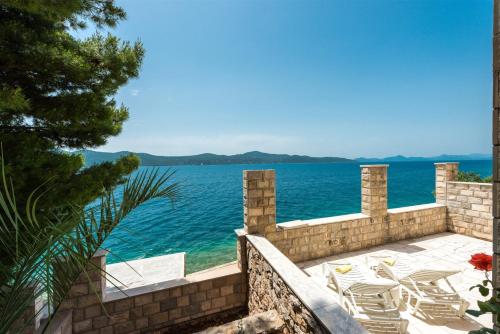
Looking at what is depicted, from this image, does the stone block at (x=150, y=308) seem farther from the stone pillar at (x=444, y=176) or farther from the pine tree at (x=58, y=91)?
the stone pillar at (x=444, y=176)

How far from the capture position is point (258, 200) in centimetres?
479

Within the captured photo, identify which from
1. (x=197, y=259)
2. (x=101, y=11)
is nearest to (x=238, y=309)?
(x=101, y=11)

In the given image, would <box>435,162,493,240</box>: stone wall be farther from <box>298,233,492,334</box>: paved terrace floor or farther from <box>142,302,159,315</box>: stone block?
<box>142,302,159,315</box>: stone block

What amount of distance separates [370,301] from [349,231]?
8.82 ft

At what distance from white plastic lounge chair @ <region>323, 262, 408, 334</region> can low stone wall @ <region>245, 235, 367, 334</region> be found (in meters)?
0.62

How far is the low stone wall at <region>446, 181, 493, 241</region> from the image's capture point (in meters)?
6.89

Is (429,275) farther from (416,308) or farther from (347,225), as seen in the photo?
(347,225)

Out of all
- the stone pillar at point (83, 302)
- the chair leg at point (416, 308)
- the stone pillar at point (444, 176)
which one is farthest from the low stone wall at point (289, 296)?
the stone pillar at point (444, 176)

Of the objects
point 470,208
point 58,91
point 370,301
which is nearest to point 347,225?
point 370,301

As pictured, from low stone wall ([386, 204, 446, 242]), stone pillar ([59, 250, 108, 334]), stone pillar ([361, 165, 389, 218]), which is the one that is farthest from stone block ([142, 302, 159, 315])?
low stone wall ([386, 204, 446, 242])

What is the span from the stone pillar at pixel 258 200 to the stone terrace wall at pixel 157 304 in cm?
101

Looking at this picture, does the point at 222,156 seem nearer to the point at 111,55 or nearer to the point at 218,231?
the point at 218,231

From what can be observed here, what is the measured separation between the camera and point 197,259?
1244 centimetres

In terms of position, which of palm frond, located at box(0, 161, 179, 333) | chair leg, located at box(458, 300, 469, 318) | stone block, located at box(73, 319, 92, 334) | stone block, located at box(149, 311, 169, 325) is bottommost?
stone block, located at box(149, 311, 169, 325)
